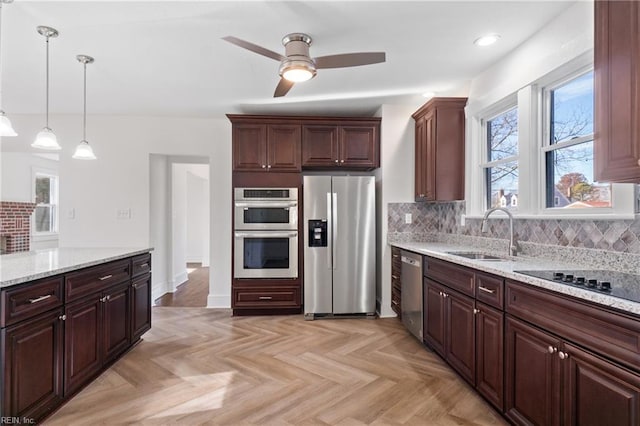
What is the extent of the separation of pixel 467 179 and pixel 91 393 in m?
3.56

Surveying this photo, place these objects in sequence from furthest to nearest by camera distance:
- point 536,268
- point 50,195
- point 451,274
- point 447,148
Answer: point 50,195 < point 447,148 < point 451,274 < point 536,268

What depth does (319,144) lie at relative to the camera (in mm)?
4059

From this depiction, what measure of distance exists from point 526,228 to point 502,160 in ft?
2.31

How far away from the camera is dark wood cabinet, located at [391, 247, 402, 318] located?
3.61 metres

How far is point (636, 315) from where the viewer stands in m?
1.15

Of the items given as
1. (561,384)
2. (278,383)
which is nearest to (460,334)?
(561,384)

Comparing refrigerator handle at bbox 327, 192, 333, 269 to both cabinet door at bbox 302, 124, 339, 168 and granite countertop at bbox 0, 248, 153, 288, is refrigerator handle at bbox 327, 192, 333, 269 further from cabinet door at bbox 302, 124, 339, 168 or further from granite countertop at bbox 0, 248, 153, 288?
granite countertop at bbox 0, 248, 153, 288

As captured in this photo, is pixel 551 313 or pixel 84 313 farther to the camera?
pixel 84 313

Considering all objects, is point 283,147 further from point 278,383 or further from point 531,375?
point 531,375

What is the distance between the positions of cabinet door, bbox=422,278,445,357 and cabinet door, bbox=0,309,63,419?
8.45 ft

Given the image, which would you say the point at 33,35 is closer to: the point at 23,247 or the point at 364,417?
the point at 364,417

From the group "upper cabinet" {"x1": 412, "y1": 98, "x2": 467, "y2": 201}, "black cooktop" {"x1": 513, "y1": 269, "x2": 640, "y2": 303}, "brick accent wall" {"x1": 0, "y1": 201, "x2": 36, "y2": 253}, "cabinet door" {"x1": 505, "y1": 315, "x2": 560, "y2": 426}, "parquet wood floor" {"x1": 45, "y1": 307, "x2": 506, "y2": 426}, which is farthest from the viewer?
"brick accent wall" {"x1": 0, "y1": 201, "x2": 36, "y2": 253}

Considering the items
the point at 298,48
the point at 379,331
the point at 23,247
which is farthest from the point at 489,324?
the point at 23,247

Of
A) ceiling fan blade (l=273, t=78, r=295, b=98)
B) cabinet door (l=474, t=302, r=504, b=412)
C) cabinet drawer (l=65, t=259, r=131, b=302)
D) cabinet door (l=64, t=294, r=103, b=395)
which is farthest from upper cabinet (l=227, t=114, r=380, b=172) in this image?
cabinet door (l=474, t=302, r=504, b=412)
